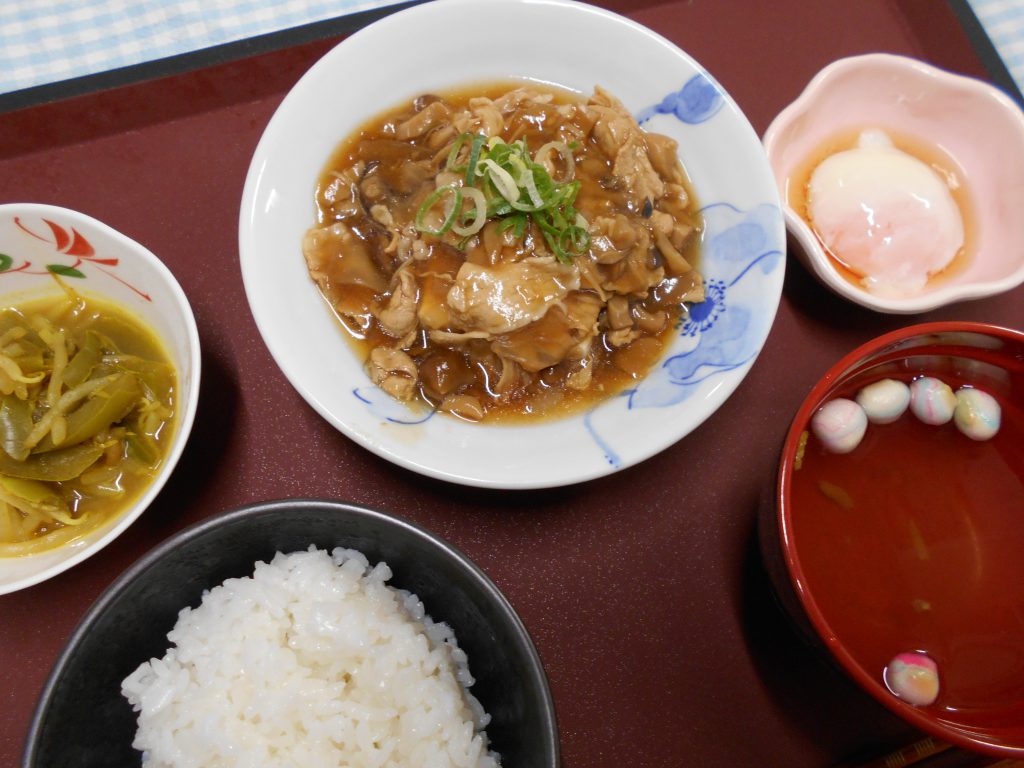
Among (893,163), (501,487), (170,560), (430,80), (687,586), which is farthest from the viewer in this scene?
(893,163)

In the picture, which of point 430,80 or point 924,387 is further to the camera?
point 430,80

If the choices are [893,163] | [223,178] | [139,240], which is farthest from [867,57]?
[139,240]

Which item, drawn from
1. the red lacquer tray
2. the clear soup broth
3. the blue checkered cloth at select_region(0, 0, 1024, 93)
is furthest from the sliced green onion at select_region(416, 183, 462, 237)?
the clear soup broth

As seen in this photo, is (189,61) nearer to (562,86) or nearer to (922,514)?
(562,86)

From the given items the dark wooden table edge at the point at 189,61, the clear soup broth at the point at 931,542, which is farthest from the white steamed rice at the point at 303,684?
the dark wooden table edge at the point at 189,61

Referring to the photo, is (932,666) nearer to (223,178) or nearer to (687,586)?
(687,586)
